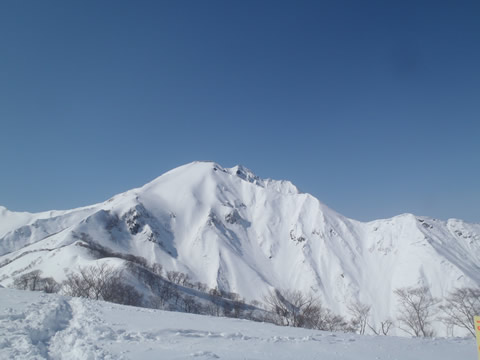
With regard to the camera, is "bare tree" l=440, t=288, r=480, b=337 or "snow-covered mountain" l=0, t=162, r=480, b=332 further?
"snow-covered mountain" l=0, t=162, r=480, b=332


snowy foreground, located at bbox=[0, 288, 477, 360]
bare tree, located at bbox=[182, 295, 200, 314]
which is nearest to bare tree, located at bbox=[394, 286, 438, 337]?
snowy foreground, located at bbox=[0, 288, 477, 360]

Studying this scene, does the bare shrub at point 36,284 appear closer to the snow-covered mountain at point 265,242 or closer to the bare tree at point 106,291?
the bare tree at point 106,291

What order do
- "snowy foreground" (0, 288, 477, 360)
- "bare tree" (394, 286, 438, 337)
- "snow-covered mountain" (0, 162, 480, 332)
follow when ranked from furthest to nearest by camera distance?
"snow-covered mountain" (0, 162, 480, 332) < "bare tree" (394, 286, 438, 337) < "snowy foreground" (0, 288, 477, 360)

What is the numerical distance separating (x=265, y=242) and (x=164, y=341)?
135 m

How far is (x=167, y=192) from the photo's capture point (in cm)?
16275

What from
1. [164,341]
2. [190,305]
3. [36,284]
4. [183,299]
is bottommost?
[190,305]

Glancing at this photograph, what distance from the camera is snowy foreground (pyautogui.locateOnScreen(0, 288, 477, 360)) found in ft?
25.6

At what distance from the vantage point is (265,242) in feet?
463

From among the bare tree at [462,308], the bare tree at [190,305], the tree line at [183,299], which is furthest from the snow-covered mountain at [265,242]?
the bare tree at [462,308]

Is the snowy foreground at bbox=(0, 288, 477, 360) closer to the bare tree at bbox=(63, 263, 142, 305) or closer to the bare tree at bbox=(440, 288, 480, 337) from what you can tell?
the bare tree at bbox=(440, 288, 480, 337)

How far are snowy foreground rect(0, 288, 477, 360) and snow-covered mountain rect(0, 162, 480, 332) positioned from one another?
65.3m

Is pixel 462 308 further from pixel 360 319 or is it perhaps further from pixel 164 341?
pixel 164 341

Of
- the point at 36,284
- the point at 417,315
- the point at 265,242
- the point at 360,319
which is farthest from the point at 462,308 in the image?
the point at 265,242

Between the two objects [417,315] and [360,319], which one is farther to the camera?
[360,319]
